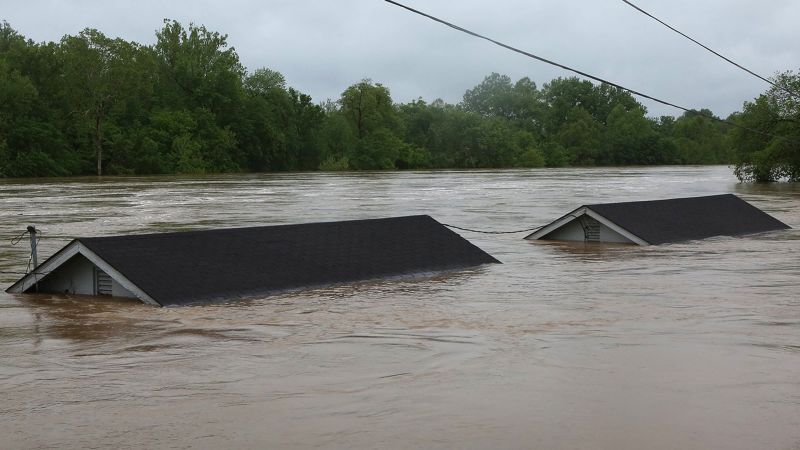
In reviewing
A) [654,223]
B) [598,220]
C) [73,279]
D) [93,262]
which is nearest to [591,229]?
[598,220]

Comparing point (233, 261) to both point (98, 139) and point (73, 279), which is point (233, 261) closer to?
point (73, 279)

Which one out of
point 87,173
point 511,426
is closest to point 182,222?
point 511,426

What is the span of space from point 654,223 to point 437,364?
50.9 feet

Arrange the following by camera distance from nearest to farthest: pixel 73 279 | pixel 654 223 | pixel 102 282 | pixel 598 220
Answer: pixel 102 282
pixel 73 279
pixel 598 220
pixel 654 223

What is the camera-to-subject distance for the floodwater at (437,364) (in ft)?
27.7

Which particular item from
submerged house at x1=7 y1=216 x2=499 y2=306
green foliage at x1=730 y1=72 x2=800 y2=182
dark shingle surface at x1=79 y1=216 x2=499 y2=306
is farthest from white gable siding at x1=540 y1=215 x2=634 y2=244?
green foliage at x1=730 y1=72 x2=800 y2=182

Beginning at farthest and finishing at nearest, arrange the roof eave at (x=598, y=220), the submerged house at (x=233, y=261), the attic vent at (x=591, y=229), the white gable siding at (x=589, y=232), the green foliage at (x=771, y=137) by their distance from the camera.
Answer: the green foliage at (x=771, y=137) < the attic vent at (x=591, y=229) < the white gable siding at (x=589, y=232) < the roof eave at (x=598, y=220) < the submerged house at (x=233, y=261)

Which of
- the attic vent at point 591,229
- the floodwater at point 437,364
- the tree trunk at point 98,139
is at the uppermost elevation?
Result: the tree trunk at point 98,139

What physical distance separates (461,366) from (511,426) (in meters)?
2.40

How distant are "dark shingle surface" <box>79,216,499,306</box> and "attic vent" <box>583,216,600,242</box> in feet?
15.0

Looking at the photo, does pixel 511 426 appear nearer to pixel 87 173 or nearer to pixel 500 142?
pixel 87 173

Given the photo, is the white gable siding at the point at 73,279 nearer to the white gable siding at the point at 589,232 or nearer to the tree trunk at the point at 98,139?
the white gable siding at the point at 589,232

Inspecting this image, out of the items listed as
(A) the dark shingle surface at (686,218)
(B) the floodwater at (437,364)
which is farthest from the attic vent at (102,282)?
(A) the dark shingle surface at (686,218)

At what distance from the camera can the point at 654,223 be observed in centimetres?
2542
